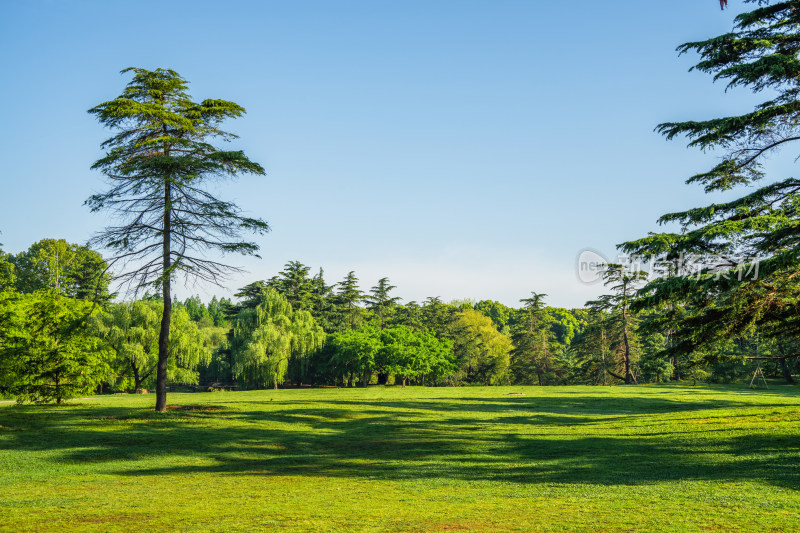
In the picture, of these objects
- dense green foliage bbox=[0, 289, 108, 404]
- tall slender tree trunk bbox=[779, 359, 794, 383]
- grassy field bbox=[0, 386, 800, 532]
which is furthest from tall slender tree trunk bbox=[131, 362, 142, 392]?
tall slender tree trunk bbox=[779, 359, 794, 383]

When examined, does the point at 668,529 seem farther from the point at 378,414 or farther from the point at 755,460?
the point at 378,414

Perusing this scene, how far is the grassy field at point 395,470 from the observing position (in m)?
9.72

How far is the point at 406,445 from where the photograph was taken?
19828 millimetres

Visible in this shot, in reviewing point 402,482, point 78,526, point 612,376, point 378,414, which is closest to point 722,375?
point 612,376

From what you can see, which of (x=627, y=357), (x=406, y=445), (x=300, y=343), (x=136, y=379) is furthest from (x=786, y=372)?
(x=136, y=379)

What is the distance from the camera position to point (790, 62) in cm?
1349

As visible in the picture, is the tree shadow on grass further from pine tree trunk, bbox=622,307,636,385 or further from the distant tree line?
pine tree trunk, bbox=622,307,636,385

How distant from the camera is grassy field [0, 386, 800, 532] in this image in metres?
9.72

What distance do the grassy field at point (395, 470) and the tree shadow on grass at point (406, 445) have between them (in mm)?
88

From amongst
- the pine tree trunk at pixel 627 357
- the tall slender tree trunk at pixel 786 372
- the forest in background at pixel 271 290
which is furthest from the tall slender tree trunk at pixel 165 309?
the tall slender tree trunk at pixel 786 372

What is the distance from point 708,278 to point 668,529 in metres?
7.05

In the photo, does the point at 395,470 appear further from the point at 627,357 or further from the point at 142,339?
the point at 627,357

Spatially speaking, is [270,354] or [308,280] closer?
[270,354]

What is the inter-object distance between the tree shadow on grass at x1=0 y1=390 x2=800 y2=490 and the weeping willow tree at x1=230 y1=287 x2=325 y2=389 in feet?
72.0
